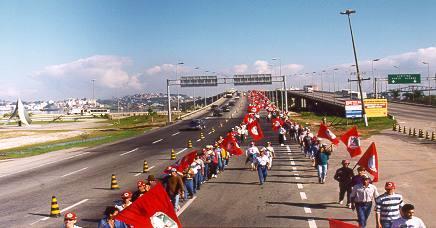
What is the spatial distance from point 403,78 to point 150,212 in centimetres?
10026

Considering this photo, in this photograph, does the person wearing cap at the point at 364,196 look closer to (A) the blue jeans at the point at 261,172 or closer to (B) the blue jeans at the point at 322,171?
(B) the blue jeans at the point at 322,171

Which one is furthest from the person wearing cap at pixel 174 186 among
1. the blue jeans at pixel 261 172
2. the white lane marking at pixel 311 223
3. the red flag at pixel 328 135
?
the red flag at pixel 328 135

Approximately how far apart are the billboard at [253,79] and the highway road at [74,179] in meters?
57.5

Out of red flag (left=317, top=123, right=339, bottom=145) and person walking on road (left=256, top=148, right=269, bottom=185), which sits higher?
red flag (left=317, top=123, right=339, bottom=145)

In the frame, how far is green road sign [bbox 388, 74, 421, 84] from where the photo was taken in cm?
10044

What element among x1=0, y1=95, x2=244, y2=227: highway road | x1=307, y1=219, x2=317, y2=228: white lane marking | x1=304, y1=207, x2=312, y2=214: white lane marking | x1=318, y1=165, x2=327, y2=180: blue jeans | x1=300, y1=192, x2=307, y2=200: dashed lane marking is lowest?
x1=0, y1=95, x2=244, y2=227: highway road

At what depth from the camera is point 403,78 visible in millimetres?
100938

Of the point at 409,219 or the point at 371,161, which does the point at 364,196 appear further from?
the point at 409,219

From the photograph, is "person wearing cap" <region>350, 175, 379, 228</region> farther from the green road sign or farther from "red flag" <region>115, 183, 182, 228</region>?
the green road sign

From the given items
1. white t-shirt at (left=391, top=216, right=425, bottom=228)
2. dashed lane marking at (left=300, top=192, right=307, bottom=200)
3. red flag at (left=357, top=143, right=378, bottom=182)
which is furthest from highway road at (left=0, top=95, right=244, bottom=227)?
white t-shirt at (left=391, top=216, right=425, bottom=228)

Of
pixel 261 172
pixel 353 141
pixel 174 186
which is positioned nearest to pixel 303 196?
pixel 261 172

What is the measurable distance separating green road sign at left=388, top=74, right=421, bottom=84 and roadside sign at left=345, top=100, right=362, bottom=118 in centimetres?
4485

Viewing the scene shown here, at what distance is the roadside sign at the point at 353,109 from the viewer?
59.6 meters

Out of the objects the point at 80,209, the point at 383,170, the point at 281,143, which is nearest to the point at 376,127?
the point at 281,143
